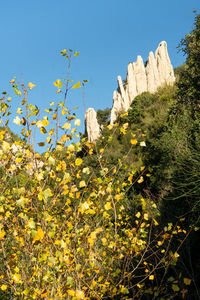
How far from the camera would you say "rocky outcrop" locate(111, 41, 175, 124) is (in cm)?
4669

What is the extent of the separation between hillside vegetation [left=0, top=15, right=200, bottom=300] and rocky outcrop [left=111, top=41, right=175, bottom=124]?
3.73 m

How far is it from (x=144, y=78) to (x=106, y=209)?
4838cm

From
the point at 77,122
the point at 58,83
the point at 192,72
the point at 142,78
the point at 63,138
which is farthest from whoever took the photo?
the point at 142,78

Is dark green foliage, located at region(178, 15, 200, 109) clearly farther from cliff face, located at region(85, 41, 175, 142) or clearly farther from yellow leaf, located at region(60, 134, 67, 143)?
cliff face, located at region(85, 41, 175, 142)

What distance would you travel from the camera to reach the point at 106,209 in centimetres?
271

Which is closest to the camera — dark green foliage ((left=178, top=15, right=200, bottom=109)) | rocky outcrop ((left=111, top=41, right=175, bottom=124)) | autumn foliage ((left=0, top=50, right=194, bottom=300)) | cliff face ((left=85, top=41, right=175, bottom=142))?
autumn foliage ((left=0, top=50, right=194, bottom=300))

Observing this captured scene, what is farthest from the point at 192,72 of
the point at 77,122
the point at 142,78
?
the point at 142,78

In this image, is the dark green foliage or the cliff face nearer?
the dark green foliage

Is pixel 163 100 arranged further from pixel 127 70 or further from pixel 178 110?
pixel 178 110

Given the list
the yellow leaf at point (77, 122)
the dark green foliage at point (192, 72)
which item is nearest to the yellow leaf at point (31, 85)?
the yellow leaf at point (77, 122)

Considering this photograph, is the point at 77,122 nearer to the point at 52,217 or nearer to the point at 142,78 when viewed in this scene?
the point at 52,217

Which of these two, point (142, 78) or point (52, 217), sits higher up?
point (142, 78)

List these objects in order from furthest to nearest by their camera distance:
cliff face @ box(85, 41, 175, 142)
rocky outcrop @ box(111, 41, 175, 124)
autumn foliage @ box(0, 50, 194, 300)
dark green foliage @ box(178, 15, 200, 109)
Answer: rocky outcrop @ box(111, 41, 175, 124), cliff face @ box(85, 41, 175, 142), dark green foliage @ box(178, 15, 200, 109), autumn foliage @ box(0, 50, 194, 300)

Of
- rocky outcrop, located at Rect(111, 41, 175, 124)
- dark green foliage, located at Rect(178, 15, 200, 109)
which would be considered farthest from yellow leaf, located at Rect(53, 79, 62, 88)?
rocky outcrop, located at Rect(111, 41, 175, 124)
